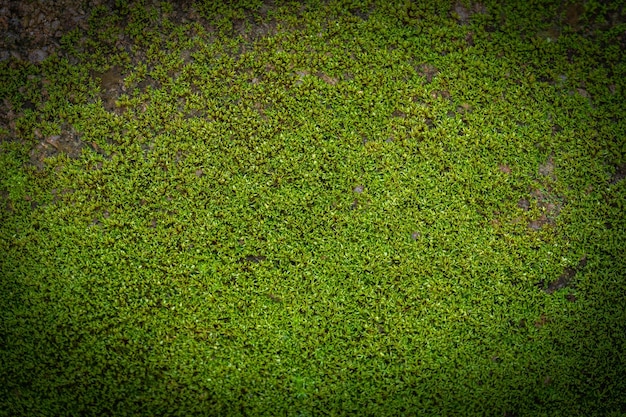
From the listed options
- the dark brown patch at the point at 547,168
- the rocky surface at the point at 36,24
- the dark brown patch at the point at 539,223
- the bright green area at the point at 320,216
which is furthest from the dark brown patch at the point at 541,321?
the rocky surface at the point at 36,24

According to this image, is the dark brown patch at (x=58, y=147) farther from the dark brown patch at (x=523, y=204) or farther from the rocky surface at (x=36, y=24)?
the dark brown patch at (x=523, y=204)

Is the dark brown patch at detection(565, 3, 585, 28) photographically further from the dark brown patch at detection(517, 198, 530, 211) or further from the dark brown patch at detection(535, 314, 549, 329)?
the dark brown patch at detection(535, 314, 549, 329)

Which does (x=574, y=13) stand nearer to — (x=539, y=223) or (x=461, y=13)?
(x=461, y=13)

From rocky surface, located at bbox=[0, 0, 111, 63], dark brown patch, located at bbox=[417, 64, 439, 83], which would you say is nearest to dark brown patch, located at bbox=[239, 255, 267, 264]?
dark brown patch, located at bbox=[417, 64, 439, 83]

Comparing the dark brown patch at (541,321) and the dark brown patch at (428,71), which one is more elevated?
the dark brown patch at (428,71)

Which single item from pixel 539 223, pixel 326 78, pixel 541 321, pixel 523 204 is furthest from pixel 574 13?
pixel 541 321

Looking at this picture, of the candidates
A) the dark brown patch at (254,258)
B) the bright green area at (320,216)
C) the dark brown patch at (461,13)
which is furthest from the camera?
the dark brown patch at (461,13)

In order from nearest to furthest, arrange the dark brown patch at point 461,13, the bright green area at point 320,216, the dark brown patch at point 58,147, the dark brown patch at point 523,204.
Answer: the bright green area at point 320,216 < the dark brown patch at point 58,147 < the dark brown patch at point 523,204 < the dark brown patch at point 461,13

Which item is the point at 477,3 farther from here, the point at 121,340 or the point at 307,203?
the point at 121,340
